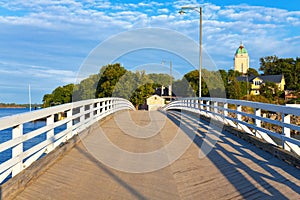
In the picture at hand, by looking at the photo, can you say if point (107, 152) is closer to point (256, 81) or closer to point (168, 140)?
point (168, 140)

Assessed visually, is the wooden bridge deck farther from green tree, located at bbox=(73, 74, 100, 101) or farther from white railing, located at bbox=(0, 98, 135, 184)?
green tree, located at bbox=(73, 74, 100, 101)

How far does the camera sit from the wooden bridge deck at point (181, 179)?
17.3 ft

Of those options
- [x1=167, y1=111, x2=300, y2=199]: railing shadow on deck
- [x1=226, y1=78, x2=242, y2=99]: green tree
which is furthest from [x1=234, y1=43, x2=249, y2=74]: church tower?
[x1=167, y1=111, x2=300, y2=199]: railing shadow on deck

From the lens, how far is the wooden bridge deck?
5.27 m

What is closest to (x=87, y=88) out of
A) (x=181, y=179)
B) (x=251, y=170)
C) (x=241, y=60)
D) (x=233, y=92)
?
(x=233, y=92)

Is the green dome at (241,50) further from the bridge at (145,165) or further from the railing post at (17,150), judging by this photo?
the railing post at (17,150)

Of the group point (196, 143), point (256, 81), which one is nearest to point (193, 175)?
point (196, 143)

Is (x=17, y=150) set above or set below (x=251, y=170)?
above

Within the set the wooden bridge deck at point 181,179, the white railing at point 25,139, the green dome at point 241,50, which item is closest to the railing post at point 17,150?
the white railing at point 25,139

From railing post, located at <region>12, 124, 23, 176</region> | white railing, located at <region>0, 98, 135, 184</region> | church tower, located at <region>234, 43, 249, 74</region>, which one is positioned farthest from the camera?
church tower, located at <region>234, 43, 249, 74</region>

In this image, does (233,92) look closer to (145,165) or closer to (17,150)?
(145,165)

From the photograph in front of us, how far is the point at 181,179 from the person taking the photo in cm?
618

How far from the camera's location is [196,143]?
10078mm

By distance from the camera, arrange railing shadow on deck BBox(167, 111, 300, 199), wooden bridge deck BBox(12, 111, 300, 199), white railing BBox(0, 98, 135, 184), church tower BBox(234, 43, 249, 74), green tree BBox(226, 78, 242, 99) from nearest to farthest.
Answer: white railing BBox(0, 98, 135, 184)
wooden bridge deck BBox(12, 111, 300, 199)
railing shadow on deck BBox(167, 111, 300, 199)
green tree BBox(226, 78, 242, 99)
church tower BBox(234, 43, 249, 74)
